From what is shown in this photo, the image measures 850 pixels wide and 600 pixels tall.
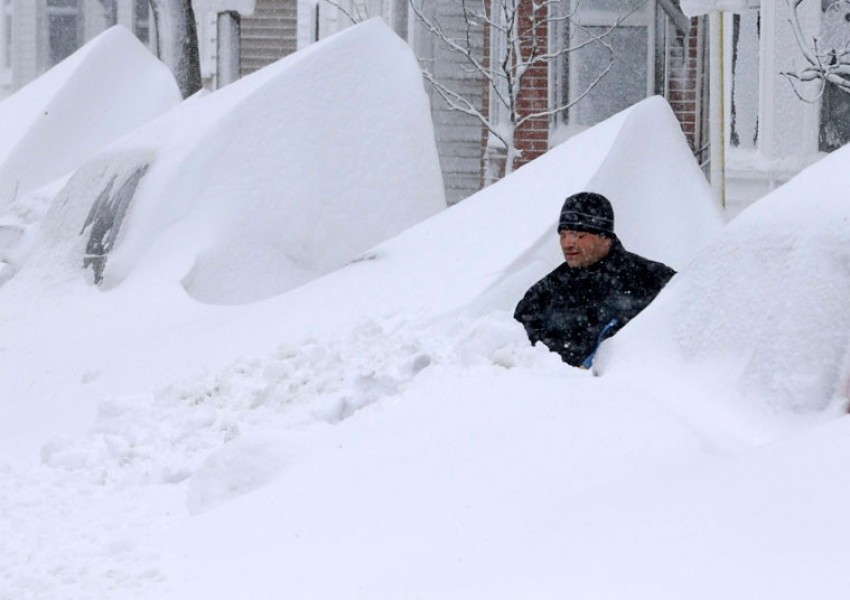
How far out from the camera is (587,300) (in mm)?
6133

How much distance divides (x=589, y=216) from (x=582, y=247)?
0.12 meters

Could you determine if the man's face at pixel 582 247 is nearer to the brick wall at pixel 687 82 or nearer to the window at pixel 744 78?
the window at pixel 744 78

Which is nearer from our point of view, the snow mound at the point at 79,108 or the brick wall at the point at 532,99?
the snow mound at the point at 79,108

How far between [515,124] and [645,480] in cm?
1034

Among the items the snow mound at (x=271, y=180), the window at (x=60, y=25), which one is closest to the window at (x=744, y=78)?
the snow mound at (x=271, y=180)

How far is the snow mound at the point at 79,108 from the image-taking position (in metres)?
10.6

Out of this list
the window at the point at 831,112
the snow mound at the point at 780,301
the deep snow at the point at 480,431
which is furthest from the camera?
the window at the point at 831,112

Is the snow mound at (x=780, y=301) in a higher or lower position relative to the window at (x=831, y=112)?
higher

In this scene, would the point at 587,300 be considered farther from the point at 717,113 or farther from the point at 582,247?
the point at 717,113

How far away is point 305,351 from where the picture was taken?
617 cm

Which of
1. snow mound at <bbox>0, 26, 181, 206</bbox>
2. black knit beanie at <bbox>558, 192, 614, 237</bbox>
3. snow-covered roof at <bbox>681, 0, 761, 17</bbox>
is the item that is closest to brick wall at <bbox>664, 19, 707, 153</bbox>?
snow-covered roof at <bbox>681, 0, 761, 17</bbox>

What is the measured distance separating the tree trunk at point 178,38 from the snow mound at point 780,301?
10141mm

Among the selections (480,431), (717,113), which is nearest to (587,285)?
(480,431)

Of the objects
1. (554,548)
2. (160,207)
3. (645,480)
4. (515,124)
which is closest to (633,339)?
(645,480)
